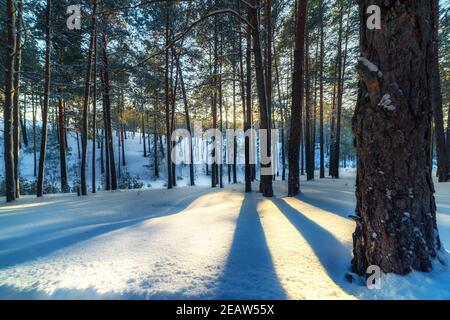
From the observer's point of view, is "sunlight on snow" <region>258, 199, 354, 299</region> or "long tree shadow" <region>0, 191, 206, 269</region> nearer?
"sunlight on snow" <region>258, 199, 354, 299</region>

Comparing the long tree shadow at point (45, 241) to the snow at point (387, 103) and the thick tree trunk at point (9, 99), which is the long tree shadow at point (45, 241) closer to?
the snow at point (387, 103)

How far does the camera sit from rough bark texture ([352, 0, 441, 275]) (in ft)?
6.54

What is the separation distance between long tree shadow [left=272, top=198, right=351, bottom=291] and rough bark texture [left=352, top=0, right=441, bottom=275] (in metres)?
0.21

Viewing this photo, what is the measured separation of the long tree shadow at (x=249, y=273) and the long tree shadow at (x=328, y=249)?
20.2 inches

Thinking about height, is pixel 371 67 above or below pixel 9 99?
below

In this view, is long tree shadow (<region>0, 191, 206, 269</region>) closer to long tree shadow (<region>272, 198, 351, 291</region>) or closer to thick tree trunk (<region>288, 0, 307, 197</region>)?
long tree shadow (<region>272, 198, 351, 291</region>)

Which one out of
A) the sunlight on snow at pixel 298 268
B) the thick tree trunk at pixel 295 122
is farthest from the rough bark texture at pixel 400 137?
the thick tree trunk at pixel 295 122

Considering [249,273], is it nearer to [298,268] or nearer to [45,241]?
[298,268]

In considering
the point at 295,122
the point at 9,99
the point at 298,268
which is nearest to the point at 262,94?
the point at 295,122

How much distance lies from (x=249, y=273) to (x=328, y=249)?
41.4 inches

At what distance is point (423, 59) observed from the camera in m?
2.03

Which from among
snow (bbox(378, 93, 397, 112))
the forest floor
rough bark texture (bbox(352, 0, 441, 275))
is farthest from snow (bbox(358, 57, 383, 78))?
the forest floor

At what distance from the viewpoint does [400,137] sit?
2.01 metres
